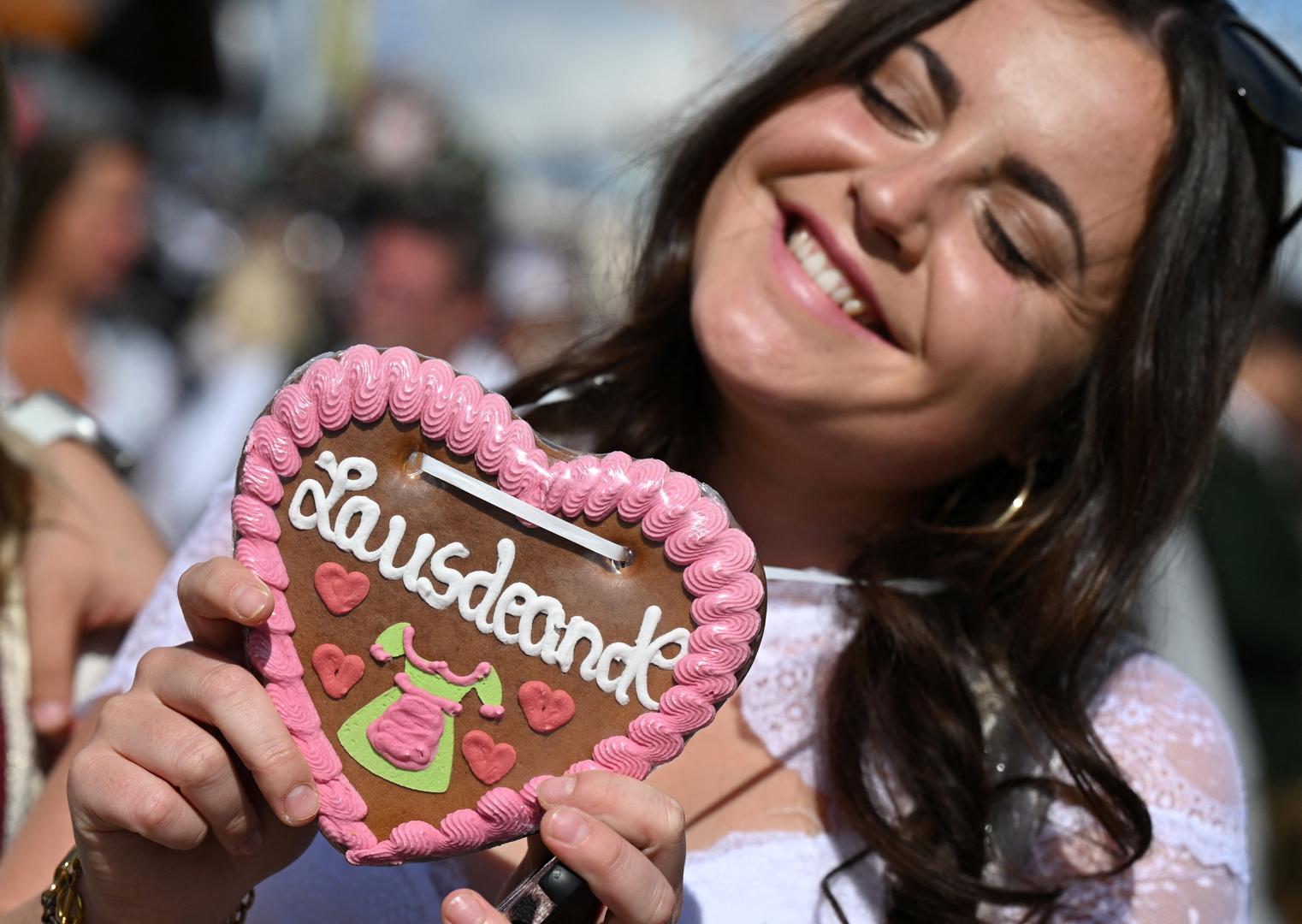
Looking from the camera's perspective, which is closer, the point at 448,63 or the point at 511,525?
the point at 511,525

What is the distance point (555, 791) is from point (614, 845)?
0.08 metres

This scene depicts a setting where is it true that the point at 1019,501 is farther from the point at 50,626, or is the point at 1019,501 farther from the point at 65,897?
the point at 50,626

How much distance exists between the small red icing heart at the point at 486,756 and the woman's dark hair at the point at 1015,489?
0.50 meters

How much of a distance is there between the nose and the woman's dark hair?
0.86 ft

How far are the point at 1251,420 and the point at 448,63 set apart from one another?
835 cm

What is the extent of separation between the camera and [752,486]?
1.70 meters

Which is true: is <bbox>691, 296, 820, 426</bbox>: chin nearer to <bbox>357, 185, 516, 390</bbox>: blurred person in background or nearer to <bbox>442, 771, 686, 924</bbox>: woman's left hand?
<bbox>442, 771, 686, 924</bbox>: woman's left hand

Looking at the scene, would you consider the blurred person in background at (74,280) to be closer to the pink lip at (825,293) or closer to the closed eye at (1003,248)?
the pink lip at (825,293)

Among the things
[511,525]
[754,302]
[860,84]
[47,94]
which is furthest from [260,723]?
[47,94]

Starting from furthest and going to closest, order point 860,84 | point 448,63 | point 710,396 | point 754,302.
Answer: point 448,63 → point 710,396 → point 860,84 → point 754,302

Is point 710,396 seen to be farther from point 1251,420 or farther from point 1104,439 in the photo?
point 1251,420

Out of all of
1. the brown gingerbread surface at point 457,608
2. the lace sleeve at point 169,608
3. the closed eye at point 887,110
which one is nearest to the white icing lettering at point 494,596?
the brown gingerbread surface at point 457,608

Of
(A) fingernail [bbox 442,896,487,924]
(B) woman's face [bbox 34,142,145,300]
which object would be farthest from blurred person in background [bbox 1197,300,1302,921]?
(B) woman's face [bbox 34,142,145,300]

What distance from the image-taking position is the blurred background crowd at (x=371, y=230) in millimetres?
3818
